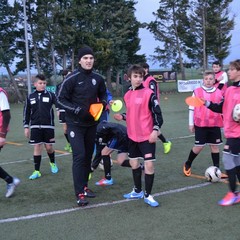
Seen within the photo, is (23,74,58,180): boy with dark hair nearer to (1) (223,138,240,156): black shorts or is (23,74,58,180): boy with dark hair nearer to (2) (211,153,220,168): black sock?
(2) (211,153,220,168): black sock

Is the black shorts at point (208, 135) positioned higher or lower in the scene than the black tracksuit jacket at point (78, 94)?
lower

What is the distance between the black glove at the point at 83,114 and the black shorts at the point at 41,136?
1978mm

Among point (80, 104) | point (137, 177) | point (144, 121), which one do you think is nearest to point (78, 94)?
point (80, 104)

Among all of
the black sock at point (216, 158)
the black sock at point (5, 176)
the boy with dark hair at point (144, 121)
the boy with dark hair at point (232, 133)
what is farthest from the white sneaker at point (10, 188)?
the black sock at point (216, 158)

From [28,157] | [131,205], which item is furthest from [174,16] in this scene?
[131,205]

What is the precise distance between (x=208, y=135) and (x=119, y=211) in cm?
235

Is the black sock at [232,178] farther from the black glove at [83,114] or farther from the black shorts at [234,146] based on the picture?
the black glove at [83,114]

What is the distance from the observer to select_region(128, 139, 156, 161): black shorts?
5.07 meters

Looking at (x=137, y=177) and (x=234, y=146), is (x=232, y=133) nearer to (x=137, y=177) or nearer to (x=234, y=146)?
(x=234, y=146)

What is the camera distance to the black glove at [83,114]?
16.9 ft

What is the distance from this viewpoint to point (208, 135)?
642 centimetres

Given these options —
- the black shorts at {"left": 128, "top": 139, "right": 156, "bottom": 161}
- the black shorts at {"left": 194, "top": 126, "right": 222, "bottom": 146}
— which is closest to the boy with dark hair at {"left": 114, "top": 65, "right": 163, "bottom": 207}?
the black shorts at {"left": 128, "top": 139, "right": 156, "bottom": 161}

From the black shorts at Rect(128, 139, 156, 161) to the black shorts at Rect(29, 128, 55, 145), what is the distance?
89.2 inches

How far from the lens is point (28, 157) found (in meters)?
8.84
